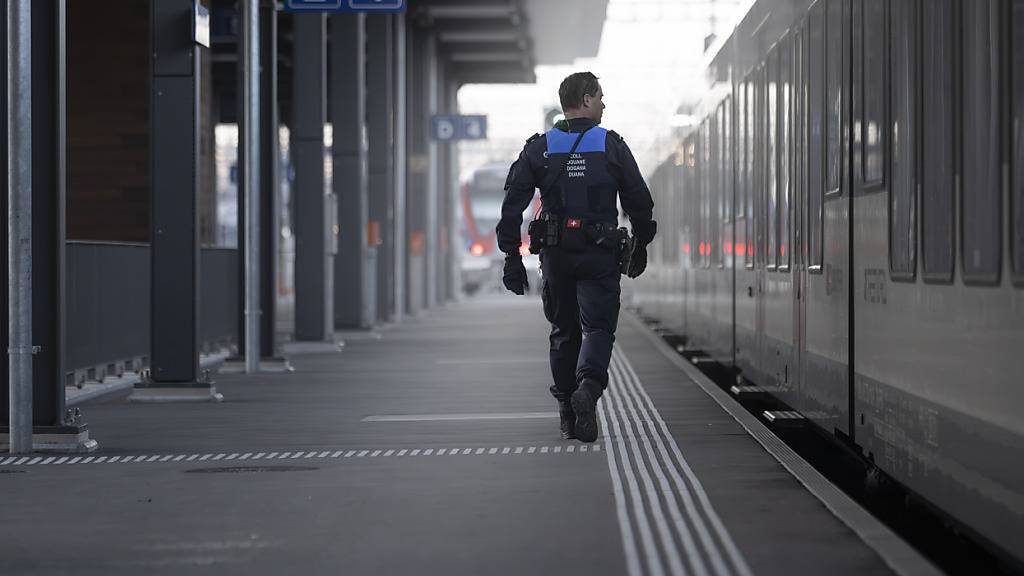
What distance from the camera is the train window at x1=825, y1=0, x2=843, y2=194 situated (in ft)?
30.2

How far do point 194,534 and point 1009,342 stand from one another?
2.93m

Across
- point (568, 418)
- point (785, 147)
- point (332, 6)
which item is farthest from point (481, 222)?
point (568, 418)

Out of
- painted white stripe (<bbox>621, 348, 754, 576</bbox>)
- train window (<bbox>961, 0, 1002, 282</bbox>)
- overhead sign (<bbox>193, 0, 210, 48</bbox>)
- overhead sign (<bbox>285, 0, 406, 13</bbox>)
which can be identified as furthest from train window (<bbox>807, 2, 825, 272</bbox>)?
overhead sign (<bbox>285, 0, 406, 13</bbox>)

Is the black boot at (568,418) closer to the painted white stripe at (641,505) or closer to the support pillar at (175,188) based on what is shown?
the painted white stripe at (641,505)

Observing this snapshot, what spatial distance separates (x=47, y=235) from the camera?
32.3 feet

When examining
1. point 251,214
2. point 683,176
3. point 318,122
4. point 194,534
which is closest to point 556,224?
point 194,534

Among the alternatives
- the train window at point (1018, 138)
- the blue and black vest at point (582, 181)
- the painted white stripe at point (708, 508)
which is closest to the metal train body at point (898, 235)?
the train window at point (1018, 138)

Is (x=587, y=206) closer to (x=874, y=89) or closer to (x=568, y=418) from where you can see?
(x=568, y=418)

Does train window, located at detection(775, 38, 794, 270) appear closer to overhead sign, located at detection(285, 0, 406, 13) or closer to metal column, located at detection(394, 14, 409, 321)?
overhead sign, located at detection(285, 0, 406, 13)

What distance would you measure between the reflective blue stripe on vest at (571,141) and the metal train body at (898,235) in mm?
1157

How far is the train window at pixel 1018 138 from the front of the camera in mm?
5547

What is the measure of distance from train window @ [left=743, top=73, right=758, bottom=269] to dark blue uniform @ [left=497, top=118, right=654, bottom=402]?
3.89 metres

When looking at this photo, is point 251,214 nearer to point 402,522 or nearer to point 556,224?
point 556,224

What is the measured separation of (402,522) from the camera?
705 centimetres
